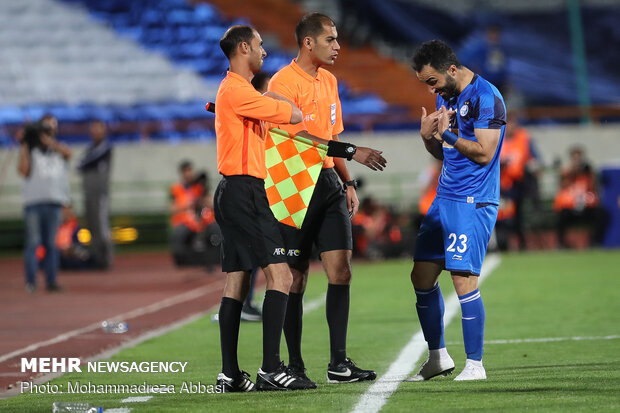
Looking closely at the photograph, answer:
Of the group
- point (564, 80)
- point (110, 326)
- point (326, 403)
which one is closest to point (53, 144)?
point (110, 326)

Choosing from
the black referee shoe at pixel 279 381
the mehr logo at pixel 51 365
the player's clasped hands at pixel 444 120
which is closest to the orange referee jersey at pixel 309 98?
the player's clasped hands at pixel 444 120

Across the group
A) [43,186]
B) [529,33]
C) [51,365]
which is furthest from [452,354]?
[529,33]

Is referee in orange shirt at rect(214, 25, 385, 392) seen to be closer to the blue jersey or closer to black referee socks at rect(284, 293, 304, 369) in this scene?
black referee socks at rect(284, 293, 304, 369)

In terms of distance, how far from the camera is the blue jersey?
24.4 ft

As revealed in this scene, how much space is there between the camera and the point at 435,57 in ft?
24.5

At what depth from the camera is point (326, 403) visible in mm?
6602

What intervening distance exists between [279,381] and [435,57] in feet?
7.09

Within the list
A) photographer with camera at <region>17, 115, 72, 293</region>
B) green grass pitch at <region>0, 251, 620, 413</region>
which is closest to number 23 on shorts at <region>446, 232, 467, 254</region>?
green grass pitch at <region>0, 251, 620, 413</region>

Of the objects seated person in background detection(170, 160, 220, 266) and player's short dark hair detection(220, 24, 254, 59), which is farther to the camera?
seated person in background detection(170, 160, 220, 266)

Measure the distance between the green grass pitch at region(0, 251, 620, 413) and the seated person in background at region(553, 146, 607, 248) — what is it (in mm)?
6307

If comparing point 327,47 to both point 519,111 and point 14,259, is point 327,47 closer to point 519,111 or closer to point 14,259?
point 14,259

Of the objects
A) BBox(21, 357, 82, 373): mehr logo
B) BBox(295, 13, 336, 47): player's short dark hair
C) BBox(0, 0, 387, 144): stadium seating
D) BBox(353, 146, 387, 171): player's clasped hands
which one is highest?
BBox(0, 0, 387, 144): stadium seating

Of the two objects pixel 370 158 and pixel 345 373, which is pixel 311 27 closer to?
pixel 370 158

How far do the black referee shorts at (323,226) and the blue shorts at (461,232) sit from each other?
1.86ft
